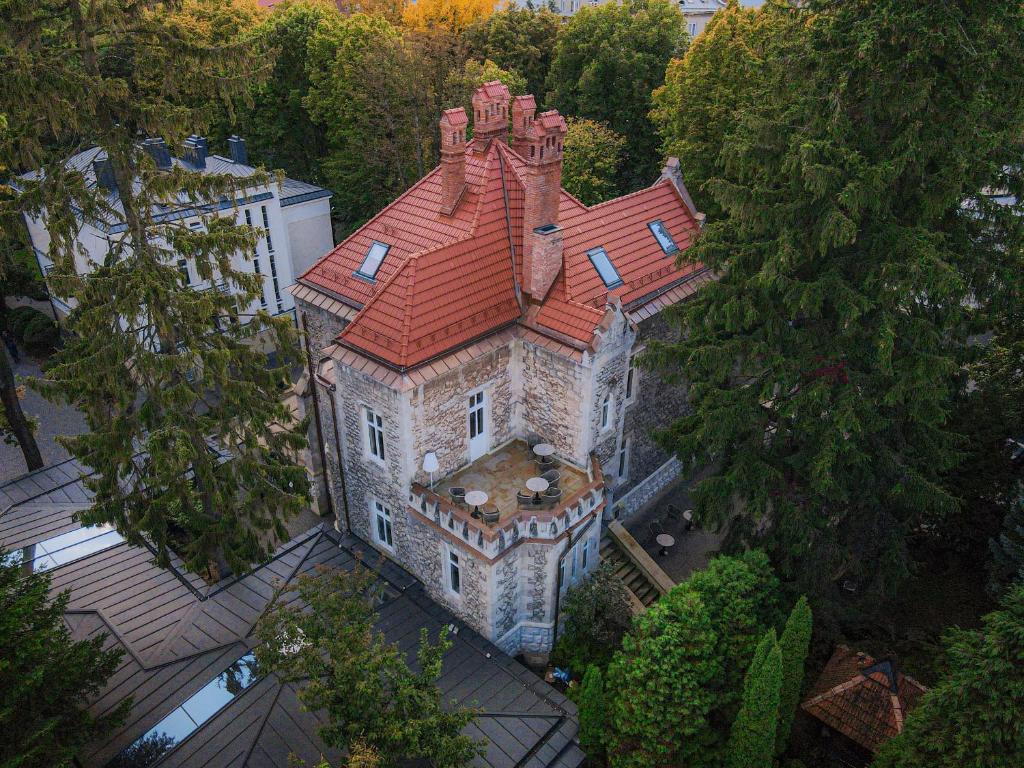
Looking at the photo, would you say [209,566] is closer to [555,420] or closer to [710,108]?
[555,420]

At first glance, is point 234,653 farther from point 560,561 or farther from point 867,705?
point 867,705

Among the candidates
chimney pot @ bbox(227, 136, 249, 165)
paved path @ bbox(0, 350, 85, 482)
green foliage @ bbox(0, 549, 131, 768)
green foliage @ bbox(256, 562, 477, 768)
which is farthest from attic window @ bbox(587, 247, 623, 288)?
chimney pot @ bbox(227, 136, 249, 165)

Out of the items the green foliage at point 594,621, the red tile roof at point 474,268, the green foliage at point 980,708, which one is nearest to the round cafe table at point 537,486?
the green foliage at point 594,621

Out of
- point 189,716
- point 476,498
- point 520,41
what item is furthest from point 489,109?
point 520,41

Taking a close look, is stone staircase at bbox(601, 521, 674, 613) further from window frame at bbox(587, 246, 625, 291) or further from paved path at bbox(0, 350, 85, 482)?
paved path at bbox(0, 350, 85, 482)

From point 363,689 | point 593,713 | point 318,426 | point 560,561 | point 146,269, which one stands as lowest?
point 593,713

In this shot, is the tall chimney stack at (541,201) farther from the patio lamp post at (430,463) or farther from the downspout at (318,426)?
the downspout at (318,426)
